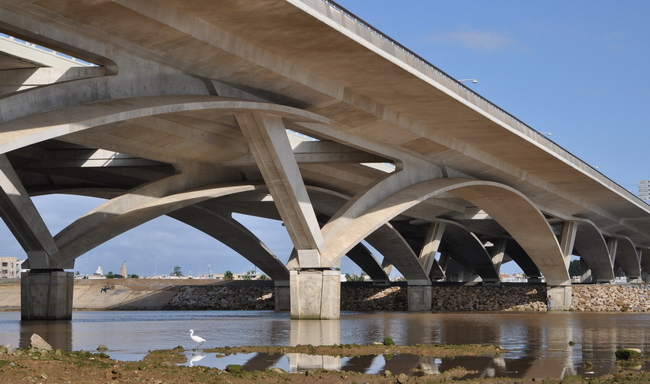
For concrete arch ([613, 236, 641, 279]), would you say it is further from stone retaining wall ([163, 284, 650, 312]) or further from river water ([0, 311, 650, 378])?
river water ([0, 311, 650, 378])

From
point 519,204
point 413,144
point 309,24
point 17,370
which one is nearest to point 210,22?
point 309,24

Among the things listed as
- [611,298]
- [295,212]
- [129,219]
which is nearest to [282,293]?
[611,298]

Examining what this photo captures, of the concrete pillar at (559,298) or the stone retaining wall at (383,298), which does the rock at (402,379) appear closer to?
the stone retaining wall at (383,298)

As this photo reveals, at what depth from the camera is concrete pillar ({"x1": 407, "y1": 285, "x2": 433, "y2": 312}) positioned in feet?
207

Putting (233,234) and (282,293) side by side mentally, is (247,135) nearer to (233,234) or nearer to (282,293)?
(233,234)

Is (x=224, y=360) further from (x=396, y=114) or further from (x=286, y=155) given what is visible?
(x=396, y=114)

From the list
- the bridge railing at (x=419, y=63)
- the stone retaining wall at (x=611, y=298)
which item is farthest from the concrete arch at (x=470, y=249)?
the bridge railing at (x=419, y=63)

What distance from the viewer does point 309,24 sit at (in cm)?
2308

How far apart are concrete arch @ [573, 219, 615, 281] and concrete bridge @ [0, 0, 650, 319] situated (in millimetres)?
10076

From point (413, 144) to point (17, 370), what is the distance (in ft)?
92.1

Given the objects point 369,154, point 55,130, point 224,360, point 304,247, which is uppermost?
point 369,154

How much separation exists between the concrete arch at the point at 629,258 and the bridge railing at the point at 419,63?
45.3m

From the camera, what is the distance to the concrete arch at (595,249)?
67.8 metres

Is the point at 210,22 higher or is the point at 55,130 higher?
the point at 210,22
